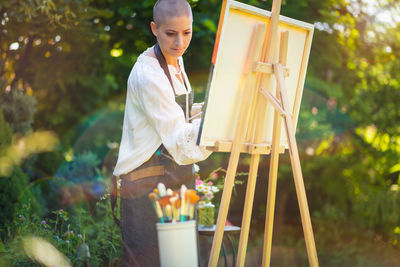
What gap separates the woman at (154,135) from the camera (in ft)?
6.44

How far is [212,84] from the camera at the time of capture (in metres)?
2.07

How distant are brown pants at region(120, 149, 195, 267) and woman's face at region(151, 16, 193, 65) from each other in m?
0.41

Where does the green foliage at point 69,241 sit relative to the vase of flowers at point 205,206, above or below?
below

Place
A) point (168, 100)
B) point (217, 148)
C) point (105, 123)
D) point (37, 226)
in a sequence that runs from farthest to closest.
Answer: point (105, 123) < point (37, 226) < point (217, 148) < point (168, 100)

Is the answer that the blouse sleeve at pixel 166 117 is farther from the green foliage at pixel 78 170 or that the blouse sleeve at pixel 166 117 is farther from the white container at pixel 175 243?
the green foliage at pixel 78 170

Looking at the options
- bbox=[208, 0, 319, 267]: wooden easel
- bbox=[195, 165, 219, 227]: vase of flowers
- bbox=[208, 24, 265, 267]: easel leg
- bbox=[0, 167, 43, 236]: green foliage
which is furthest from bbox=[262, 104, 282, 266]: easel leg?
bbox=[0, 167, 43, 236]: green foliage

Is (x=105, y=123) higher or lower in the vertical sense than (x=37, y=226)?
higher

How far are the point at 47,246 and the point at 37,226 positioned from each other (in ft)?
1.00

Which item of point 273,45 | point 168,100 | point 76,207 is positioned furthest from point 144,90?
point 76,207

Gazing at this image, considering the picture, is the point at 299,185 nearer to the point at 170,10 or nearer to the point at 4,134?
the point at 170,10

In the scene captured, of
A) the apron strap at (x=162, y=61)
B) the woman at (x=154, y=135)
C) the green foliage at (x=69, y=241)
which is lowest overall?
the green foliage at (x=69, y=241)

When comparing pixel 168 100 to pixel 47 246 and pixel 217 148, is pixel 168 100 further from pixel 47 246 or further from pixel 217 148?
pixel 47 246

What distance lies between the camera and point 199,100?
448 centimetres

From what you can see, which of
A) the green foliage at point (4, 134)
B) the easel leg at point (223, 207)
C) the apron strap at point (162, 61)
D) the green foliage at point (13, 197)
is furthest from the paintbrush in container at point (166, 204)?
the green foliage at point (4, 134)
